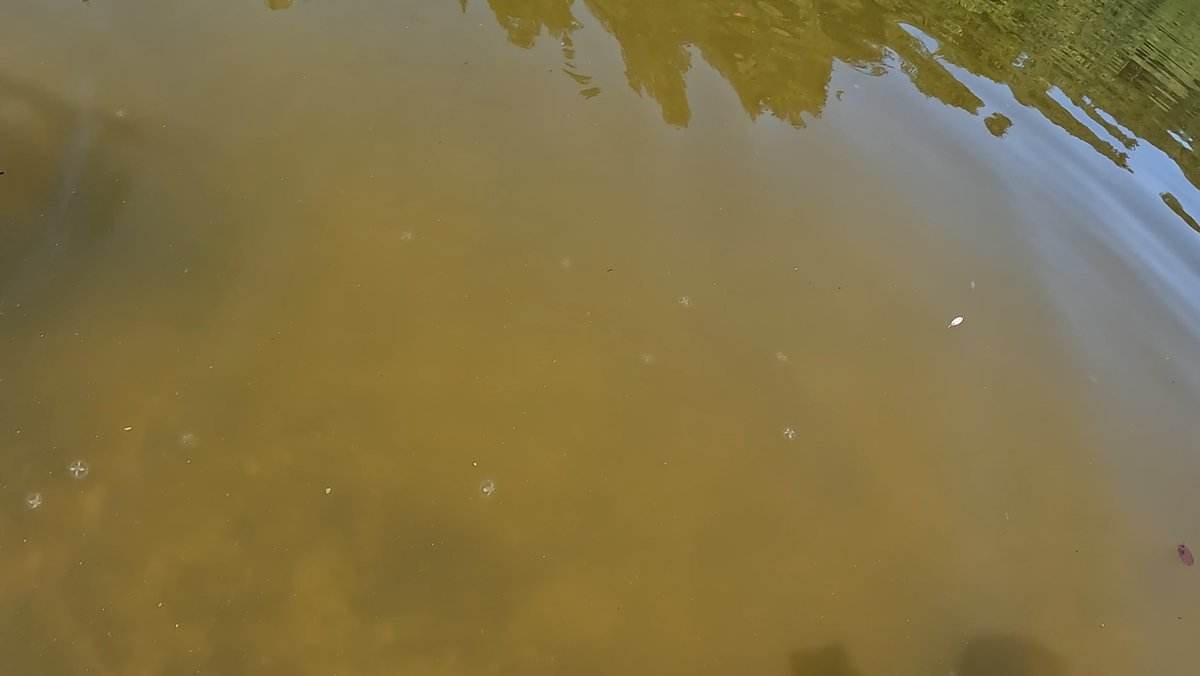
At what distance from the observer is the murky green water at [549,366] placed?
6.57ft

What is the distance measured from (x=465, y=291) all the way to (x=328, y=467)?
71 centimetres

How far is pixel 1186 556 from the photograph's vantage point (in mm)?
2416

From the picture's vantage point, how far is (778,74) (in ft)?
11.6

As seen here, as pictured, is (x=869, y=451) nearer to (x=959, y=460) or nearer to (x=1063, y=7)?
(x=959, y=460)

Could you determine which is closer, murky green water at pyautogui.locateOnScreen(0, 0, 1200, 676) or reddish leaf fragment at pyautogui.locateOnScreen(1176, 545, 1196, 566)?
murky green water at pyautogui.locateOnScreen(0, 0, 1200, 676)

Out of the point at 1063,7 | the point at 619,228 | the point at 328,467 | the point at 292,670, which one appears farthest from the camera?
the point at 1063,7

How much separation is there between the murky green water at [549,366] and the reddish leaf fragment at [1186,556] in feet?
0.11

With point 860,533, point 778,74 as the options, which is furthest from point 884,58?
point 860,533

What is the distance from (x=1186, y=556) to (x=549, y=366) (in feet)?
6.96

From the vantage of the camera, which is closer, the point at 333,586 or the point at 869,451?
the point at 333,586

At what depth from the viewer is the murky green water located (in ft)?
6.57

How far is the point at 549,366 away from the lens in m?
2.40

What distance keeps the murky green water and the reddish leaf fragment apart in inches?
1.3

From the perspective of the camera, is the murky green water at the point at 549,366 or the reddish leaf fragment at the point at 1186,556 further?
the reddish leaf fragment at the point at 1186,556
